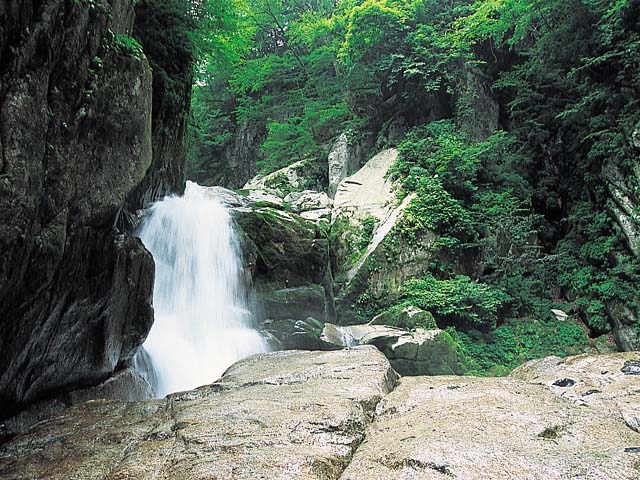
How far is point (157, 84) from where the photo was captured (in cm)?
778

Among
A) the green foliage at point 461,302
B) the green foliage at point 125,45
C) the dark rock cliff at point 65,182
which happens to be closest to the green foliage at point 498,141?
the green foliage at point 461,302

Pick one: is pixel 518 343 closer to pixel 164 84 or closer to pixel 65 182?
pixel 164 84

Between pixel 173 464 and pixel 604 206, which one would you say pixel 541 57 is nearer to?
pixel 604 206

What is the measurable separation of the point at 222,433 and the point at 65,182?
2482mm

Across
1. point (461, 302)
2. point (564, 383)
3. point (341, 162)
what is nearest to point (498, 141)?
point (461, 302)

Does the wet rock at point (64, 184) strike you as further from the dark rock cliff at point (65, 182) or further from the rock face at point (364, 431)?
the rock face at point (364, 431)

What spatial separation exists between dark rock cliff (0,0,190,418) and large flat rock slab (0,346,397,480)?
927 mm

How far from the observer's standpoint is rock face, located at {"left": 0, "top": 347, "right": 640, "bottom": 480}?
2412 millimetres

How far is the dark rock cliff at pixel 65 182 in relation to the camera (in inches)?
125

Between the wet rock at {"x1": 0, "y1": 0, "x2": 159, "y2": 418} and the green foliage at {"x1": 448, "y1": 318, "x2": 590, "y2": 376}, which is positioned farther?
the green foliage at {"x1": 448, "y1": 318, "x2": 590, "y2": 376}

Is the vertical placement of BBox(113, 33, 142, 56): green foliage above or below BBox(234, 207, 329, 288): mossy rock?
above

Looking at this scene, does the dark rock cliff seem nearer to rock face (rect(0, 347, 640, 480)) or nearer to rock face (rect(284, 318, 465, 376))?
rock face (rect(0, 347, 640, 480))

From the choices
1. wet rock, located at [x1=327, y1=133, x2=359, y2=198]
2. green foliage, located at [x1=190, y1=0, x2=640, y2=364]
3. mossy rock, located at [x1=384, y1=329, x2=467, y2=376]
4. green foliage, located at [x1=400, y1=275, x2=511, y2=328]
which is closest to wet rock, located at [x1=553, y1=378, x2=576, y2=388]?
mossy rock, located at [x1=384, y1=329, x2=467, y2=376]

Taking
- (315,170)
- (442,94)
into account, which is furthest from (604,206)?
(315,170)
